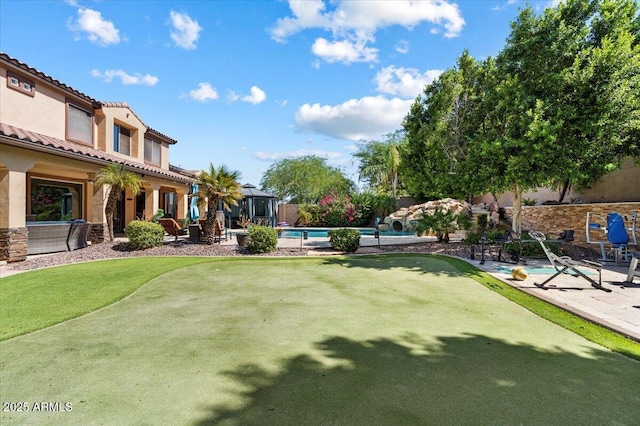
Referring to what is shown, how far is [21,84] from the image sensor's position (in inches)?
468

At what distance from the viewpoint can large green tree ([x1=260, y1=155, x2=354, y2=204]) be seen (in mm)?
34938

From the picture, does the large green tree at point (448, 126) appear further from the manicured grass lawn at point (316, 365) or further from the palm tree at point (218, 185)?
the manicured grass lawn at point (316, 365)

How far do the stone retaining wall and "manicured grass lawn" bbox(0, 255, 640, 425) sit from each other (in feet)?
31.8

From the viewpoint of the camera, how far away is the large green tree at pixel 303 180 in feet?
115

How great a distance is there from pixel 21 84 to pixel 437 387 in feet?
53.8

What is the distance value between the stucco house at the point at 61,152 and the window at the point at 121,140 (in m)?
0.05

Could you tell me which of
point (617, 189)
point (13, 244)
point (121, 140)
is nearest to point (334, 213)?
point (121, 140)

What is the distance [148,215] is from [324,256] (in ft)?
37.1

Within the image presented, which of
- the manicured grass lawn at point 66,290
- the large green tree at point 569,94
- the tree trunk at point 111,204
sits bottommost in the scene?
the manicured grass lawn at point 66,290

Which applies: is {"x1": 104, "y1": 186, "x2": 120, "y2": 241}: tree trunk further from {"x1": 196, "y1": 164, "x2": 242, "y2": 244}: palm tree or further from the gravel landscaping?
{"x1": 196, "y1": 164, "x2": 242, "y2": 244}: palm tree

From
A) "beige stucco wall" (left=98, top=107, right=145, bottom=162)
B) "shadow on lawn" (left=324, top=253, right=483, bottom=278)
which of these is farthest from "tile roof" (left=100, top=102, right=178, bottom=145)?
"shadow on lawn" (left=324, top=253, right=483, bottom=278)

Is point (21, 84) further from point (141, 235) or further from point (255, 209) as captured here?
point (255, 209)

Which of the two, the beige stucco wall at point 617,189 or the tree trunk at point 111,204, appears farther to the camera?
the tree trunk at point 111,204

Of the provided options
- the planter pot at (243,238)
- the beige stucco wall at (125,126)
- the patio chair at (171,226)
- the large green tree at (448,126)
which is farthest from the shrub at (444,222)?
the beige stucco wall at (125,126)
